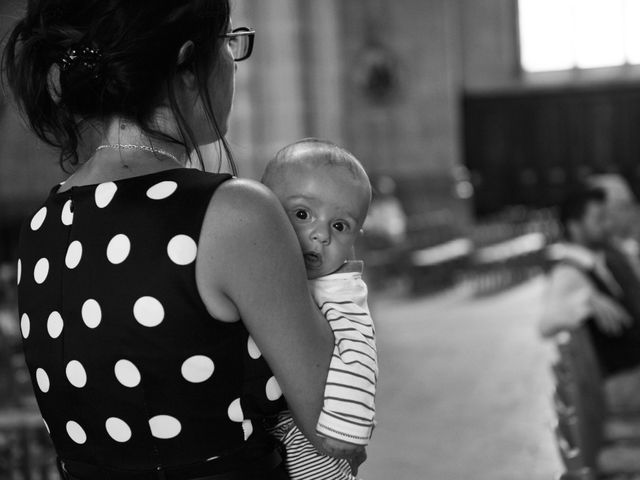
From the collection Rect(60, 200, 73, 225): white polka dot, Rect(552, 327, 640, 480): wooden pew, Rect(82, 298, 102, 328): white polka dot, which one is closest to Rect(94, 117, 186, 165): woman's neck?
Rect(60, 200, 73, 225): white polka dot

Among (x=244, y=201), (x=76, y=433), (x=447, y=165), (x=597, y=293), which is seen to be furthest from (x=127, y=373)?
(x=447, y=165)

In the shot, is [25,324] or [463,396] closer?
[25,324]

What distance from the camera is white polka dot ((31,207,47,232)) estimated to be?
1.39m

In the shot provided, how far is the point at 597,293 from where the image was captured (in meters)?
3.91

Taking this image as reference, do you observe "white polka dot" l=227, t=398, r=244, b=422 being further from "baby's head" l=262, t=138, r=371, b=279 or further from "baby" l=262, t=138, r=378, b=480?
"baby's head" l=262, t=138, r=371, b=279

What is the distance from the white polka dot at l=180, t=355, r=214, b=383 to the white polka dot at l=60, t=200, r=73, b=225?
28 centimetres

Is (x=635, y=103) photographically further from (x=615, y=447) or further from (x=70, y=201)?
(x=70, y=201)

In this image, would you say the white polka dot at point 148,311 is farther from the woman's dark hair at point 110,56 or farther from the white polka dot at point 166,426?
the woman's dark hair at point 110,56

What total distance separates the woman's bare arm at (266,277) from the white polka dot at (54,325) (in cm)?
25

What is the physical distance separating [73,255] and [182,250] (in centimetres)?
19

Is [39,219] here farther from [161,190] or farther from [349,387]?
[349,387]

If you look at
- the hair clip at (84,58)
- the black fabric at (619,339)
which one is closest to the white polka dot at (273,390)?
the hair clip at (84,58)

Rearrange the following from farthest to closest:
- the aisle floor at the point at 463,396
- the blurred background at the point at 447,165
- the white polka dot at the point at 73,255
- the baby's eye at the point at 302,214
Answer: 1. the blurred background at the point at 447,165
2. the aisle floor at the point at 463,396
3. the baby's eye at the point at 302,214
4. the white polka dot at the point at 73,255

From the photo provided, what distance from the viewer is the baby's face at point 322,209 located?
141 centimetres
